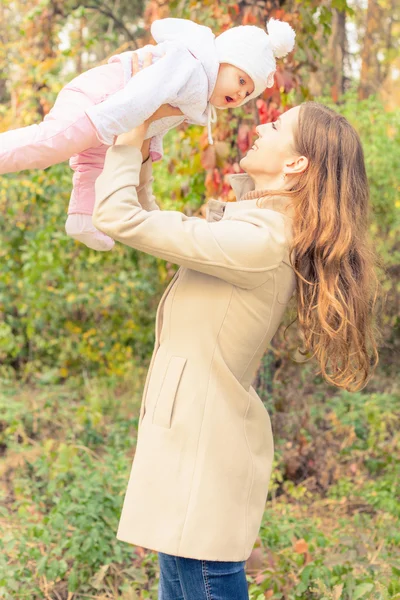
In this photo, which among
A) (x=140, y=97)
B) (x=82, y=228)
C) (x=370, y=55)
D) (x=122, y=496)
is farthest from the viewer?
(x=370, y=55)

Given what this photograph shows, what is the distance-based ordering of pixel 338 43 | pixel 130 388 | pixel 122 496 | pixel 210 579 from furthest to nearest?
pixel 338 43 → pixel 130 388 → pixel 122 496 → pixel 210 579

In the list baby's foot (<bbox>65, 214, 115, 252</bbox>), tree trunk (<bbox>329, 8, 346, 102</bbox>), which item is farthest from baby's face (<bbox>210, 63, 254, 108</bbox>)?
tree trunk (<bbox>329, 8, 346, 102</bbox>)

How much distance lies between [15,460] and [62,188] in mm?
2081

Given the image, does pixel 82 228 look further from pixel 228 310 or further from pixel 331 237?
pixel 331 237

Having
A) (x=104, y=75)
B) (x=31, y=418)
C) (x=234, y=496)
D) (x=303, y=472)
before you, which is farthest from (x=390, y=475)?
(x=104, y=75)

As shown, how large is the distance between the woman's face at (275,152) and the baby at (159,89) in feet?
0.43

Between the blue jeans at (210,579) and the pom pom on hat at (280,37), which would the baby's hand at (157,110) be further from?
the blue jeans at (210,579)

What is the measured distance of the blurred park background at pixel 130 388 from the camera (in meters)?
3.23

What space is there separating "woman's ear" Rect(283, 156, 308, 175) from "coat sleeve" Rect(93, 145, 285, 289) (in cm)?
20

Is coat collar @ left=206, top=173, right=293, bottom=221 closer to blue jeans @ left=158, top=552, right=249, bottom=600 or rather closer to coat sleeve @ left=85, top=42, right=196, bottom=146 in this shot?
coat sleeve @ left=85, top=42, right=196, bottom=146

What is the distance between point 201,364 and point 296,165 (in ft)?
1.86

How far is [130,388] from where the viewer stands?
6.13 metres

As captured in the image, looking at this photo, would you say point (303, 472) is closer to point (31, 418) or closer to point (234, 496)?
point (31, 418)

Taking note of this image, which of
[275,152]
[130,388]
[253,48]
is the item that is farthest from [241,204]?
[130,388]
